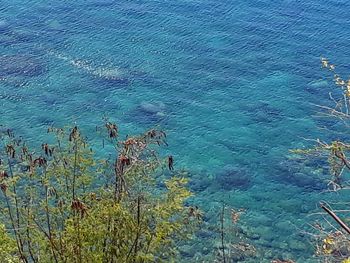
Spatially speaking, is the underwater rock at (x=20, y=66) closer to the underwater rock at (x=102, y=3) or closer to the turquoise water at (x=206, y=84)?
the turquoise water at (x=206, y=84)

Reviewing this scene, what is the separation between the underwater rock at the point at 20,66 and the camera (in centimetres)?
3922

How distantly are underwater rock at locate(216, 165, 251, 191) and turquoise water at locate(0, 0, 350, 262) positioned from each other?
0.16 feet

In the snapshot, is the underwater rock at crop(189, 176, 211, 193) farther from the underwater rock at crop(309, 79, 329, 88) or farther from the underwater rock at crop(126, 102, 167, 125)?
the underwater rock at crop(309, 79, 329, 88)

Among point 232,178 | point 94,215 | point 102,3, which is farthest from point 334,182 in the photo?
point 102,3

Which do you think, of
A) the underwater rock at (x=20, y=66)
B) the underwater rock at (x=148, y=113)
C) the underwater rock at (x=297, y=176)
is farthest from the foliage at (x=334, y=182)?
the underwater rock at (x=20, y=66)

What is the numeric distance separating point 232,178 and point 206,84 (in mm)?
8870

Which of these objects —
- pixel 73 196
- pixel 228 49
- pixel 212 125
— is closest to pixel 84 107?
pixel 212 125

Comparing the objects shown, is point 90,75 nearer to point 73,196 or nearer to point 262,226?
point 262,226

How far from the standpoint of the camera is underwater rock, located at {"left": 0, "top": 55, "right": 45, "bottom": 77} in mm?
39219

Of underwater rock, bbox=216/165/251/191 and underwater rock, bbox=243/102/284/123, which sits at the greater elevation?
underwater rock, bbox=243/102/284/123

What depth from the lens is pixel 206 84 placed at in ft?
129

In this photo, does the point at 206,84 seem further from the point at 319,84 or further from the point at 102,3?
the point at 102,3

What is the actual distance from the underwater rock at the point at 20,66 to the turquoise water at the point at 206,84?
6cm

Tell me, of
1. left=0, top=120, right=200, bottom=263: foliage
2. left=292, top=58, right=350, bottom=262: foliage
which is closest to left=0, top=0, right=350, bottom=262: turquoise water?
left=292, top=58, right=350, bottom=262: foliage
